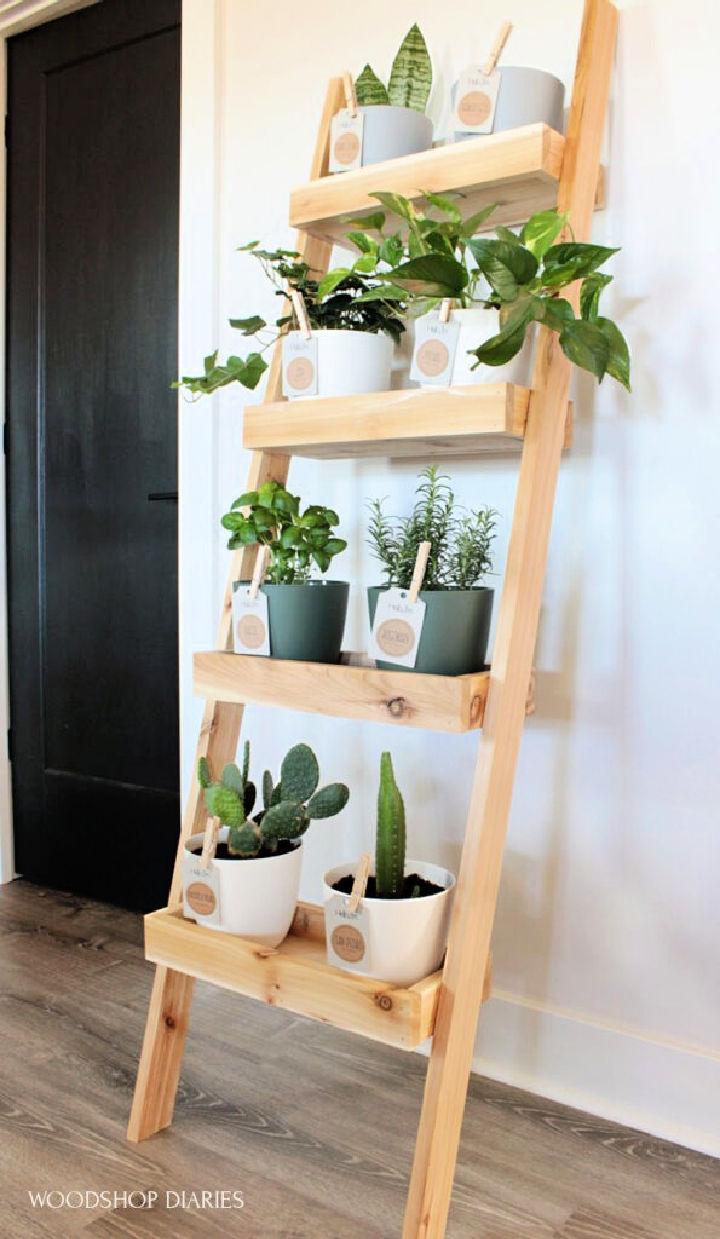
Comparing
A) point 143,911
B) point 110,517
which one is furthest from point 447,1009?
point 110,517

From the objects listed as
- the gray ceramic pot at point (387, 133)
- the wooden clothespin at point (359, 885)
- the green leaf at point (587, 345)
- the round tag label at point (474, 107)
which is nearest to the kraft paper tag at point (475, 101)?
the round tag label at point (474, 107)

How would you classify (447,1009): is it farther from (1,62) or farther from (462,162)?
(1,62)

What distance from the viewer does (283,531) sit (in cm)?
156

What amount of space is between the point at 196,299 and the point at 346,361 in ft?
2.45

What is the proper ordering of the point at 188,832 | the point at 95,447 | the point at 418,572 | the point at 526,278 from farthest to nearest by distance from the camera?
the point at 95,447 → the point at 188,832 → the point at 418,572 → the point at 526,278

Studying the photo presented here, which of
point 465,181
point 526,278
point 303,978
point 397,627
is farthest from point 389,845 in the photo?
point 465,181

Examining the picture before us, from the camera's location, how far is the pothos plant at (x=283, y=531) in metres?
1.55

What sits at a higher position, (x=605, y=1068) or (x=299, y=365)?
(x=299, y=365)

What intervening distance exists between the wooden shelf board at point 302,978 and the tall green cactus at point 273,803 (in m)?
0.14

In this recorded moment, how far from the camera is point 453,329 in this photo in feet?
4.70

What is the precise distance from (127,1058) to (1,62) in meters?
2.37

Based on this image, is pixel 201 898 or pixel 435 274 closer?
pixel 435 274

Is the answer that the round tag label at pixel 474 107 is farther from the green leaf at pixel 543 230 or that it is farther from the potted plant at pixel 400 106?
the green leaf at pixel 543 230

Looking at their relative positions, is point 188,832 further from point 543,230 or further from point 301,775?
point 543,230
